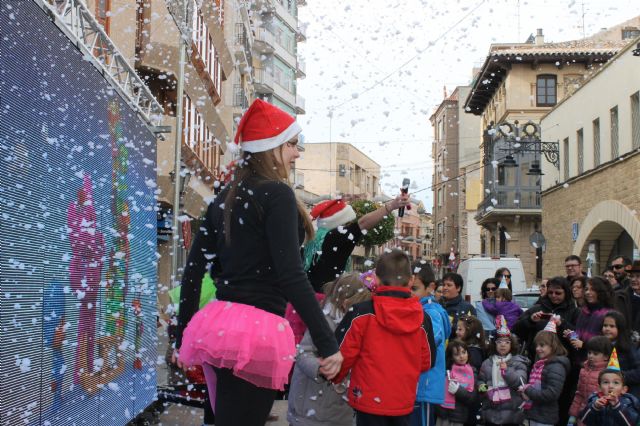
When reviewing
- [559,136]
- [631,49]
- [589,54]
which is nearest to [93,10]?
[631,49]

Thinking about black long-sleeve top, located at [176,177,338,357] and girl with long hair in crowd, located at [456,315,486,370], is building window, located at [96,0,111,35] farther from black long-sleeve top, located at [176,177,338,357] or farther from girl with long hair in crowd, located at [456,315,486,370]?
black long-sleeve top, located at [176,177,338,357]

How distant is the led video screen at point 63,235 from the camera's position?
189 inches

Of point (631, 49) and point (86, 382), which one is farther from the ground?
point (631, 49)

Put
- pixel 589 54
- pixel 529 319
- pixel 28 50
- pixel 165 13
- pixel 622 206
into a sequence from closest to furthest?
pixel 28 50 < pixel 529 319 < pixel 165 13 < pixel 622 206 < pixel 589 54

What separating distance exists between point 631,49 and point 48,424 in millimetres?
18681

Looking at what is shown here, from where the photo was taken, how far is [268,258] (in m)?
3.37

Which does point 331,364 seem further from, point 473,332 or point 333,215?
point 473,332

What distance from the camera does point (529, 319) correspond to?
9188 mm

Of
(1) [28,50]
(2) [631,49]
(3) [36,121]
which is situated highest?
(2) [631,49]

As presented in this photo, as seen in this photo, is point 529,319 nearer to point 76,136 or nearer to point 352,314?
point 352,314

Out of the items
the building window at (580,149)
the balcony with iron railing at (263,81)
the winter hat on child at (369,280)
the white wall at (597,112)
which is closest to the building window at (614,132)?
the white wall at (597,112)

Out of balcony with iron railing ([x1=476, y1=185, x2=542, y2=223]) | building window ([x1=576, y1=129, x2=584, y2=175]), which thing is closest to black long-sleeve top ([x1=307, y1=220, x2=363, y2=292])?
building window ([x1=576, y1=129, x2=584, y2=175])

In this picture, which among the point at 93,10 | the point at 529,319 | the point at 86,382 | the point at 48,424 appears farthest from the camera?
the point at 93,10

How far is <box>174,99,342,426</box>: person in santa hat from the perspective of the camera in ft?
10.8
